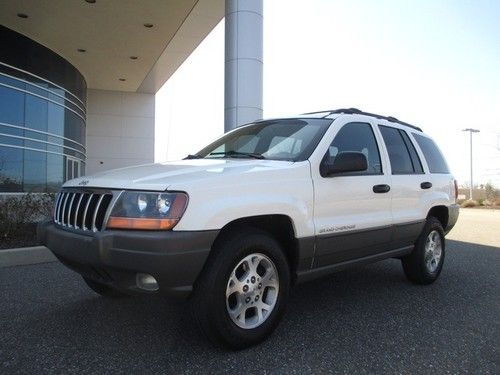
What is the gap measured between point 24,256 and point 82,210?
4.01 m

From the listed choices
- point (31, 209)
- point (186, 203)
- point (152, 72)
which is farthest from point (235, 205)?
point (152, 72)

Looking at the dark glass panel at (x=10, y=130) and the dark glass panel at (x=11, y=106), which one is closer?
the dark glass panel at (x=10, y=130)

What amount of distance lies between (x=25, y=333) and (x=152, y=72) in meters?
20.6

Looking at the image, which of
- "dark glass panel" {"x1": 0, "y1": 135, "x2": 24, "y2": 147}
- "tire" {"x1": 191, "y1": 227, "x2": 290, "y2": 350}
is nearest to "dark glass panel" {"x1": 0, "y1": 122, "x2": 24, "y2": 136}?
"dark glass panel" {"x1": 0, "y1": 135, "x2": 24, "y2": 147}

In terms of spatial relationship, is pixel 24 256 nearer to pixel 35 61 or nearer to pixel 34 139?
pixel 34 139

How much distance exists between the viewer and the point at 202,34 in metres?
18.0

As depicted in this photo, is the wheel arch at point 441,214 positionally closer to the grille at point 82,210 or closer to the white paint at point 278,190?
the white paint at point 278,190

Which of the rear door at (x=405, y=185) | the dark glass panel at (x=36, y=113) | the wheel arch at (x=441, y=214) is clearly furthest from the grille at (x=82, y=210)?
the dark glass panel at (x=36, y=113)

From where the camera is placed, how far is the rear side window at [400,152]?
5117mm

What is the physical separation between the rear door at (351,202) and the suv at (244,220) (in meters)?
0.01

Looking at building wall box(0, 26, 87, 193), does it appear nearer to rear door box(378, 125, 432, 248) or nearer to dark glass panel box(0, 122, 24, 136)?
dark glass panel box(0, 122, 24, 136)

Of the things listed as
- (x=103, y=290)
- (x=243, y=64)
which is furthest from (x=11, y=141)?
(x=103, y=290)

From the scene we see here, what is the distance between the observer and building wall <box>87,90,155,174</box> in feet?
88.6

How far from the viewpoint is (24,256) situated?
22.2 ft
